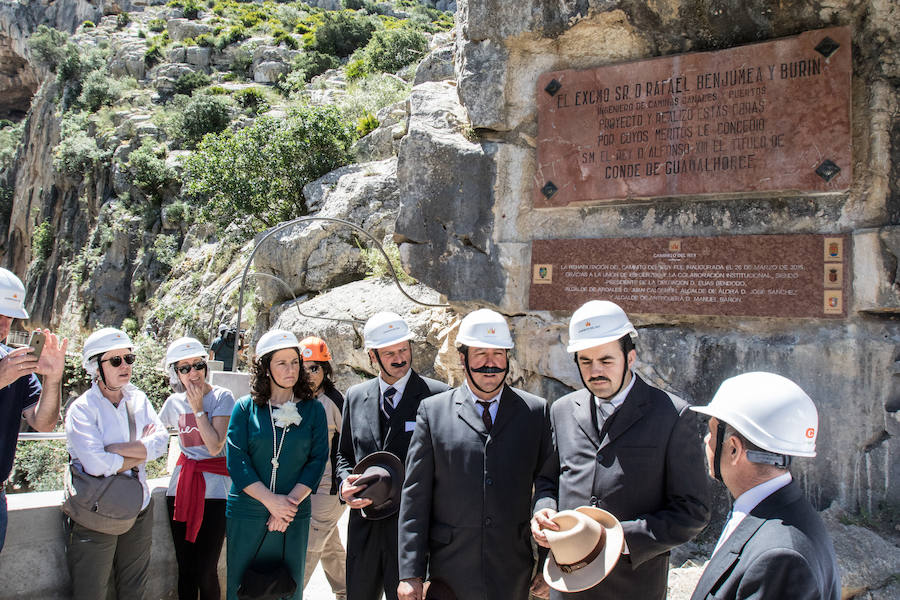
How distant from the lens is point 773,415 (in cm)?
178

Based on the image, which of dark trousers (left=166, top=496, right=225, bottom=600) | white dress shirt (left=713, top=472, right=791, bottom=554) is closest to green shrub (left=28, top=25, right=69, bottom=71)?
dark trousers (left=166, top=496, right=225, bottom=600)

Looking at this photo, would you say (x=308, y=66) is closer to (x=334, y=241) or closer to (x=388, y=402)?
(x=334, y=241)

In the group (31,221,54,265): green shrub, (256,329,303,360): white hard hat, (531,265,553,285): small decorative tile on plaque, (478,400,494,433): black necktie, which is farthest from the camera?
(31,221,54,265): green shrub

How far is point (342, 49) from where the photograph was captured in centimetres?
3650

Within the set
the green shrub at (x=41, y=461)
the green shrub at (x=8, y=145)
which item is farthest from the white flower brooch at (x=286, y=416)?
the green shrub at (x=8, y=145)

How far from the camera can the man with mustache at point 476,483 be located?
2674mm

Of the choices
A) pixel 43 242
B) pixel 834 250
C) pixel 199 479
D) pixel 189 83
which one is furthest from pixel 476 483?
pixel 43 242

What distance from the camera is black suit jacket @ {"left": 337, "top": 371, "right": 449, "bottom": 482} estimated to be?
10.6 feet

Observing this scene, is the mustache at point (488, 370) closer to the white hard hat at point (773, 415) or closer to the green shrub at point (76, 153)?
the white hard hat at point (773, 415)

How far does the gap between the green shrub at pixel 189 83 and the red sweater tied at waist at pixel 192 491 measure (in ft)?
114

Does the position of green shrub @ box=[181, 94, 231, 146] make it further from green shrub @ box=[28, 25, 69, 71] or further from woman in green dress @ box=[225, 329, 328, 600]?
woman in green dress @ box=[225, 329, 328, 600]

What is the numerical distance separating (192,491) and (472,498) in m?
1.77

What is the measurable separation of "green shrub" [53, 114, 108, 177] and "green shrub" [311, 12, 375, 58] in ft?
43.0

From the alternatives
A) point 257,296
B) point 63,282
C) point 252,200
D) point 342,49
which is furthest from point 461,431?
point 342,49
